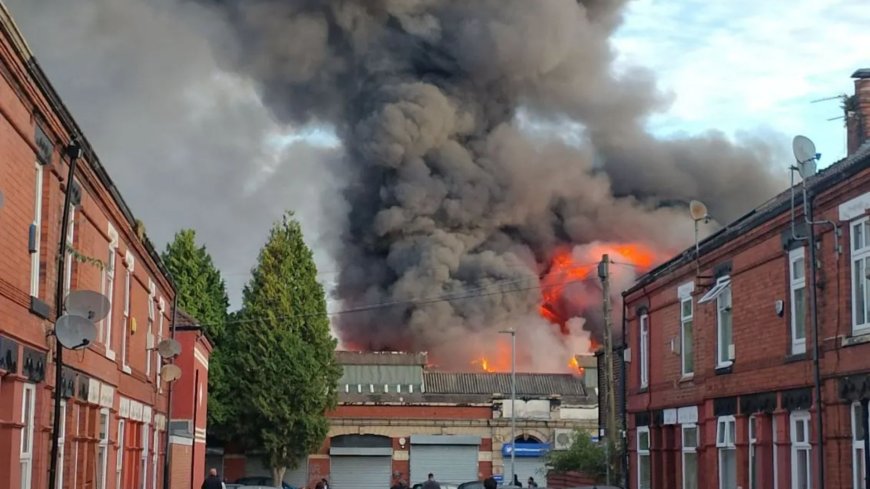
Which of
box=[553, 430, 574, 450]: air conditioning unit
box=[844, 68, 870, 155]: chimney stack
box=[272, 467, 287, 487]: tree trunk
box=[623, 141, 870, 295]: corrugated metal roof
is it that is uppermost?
box=[844, 68, 870, 155]: chimney stack

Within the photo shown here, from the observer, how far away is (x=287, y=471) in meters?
52.7

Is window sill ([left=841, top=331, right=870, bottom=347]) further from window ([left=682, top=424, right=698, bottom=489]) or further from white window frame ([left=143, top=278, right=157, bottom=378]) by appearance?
white window frame ([left=143, top=278, right=157, bottom=378])

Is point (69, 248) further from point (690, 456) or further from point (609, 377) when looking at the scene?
point (609, 377)

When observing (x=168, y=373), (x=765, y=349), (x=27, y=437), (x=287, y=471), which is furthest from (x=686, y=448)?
(x=287, y=471)

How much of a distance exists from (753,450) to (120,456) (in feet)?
34.5

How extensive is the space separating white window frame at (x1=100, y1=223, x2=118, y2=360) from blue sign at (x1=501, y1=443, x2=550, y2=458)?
116 ft

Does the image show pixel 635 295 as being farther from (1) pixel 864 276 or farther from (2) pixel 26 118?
(2) pixel 26 118

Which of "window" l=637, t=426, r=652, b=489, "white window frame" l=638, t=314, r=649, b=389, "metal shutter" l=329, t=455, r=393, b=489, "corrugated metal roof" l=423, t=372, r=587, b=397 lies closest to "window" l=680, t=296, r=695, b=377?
"white window frame" l=638, t=314, r=649, b=389

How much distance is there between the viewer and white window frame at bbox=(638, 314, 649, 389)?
26.9m

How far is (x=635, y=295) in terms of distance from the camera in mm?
27828

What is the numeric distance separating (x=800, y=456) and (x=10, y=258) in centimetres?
1140

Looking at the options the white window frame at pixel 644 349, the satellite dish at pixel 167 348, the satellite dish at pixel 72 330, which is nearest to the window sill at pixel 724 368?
the white window frame at pixel 644 349

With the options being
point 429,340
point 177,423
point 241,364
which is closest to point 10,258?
point 177,423

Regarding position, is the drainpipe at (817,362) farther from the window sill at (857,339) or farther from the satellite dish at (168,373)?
the satellite dish at (168,373)
